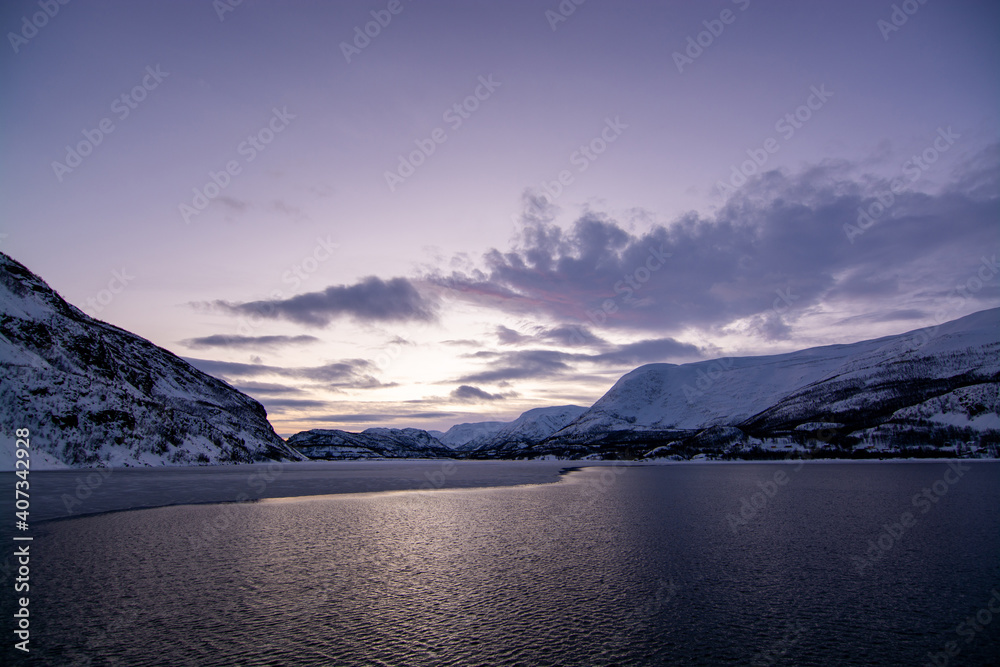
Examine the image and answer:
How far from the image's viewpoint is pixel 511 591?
17.4m

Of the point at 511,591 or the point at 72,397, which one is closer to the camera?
the point at 511,591

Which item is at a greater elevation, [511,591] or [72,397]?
[72,397]

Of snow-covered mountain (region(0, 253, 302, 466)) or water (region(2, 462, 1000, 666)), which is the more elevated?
snow-covered mountain (region(0, 253, 302, 466))

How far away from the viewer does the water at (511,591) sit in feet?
→ 40.5

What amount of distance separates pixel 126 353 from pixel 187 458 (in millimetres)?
69329

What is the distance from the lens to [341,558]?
22562 millimetres

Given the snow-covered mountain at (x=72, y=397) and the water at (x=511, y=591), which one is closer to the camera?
the water at (x=511, y=591)

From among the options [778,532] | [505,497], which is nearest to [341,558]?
[778,532]

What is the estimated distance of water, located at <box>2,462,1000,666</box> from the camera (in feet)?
40.5

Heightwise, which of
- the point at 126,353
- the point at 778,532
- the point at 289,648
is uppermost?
the point at 126,353

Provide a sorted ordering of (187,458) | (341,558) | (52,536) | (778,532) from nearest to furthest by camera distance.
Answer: (341,558) → (52,536) → (778,532) → (187,458)

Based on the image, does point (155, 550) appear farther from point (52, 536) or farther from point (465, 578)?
point (465, 578)

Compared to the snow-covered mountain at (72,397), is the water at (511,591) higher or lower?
lower

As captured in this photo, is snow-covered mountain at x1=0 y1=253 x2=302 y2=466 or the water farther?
snow-covered mountain at x1=0 y1=253 x2=302 y2=466
